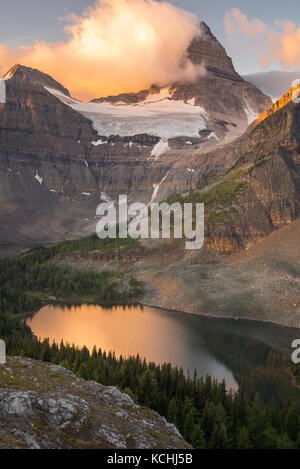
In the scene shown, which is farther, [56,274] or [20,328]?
[56,274]

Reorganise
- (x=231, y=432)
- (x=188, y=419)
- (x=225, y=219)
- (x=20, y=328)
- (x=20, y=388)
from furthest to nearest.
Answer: (x=225, y=219), (x=20, y=328), (x=231, y=432), (x=188, y=419), (x=20, y=388)

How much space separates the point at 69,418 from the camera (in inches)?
640

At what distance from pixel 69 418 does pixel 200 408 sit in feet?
74.0

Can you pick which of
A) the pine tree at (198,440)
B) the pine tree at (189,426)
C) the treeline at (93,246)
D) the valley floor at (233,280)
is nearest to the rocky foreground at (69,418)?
the pine tree at (198,440)

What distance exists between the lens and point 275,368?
176 feet

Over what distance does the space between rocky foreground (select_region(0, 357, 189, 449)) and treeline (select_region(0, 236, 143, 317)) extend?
59398mm

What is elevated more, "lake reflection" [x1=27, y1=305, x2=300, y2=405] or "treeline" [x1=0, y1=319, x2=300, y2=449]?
"treeline" [x1=0, y1=319, x2=300, y2=449]

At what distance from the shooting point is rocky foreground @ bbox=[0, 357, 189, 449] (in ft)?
48.3

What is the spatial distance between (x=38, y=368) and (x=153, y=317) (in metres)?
52.8

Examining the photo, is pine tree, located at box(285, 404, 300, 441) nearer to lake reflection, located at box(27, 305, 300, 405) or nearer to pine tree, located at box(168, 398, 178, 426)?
pine tree, located at box(168, 398, 178, 426)

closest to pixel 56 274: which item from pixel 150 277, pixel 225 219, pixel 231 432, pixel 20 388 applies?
pixel 150 277

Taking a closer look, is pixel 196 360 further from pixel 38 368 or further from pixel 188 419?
pixel 38 368

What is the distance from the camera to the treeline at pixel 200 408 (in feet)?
92.4

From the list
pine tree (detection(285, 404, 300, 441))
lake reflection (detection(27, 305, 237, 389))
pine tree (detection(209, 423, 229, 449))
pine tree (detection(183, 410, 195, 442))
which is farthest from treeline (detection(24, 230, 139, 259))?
pine tree (detection(209, 423, 229, 449))
